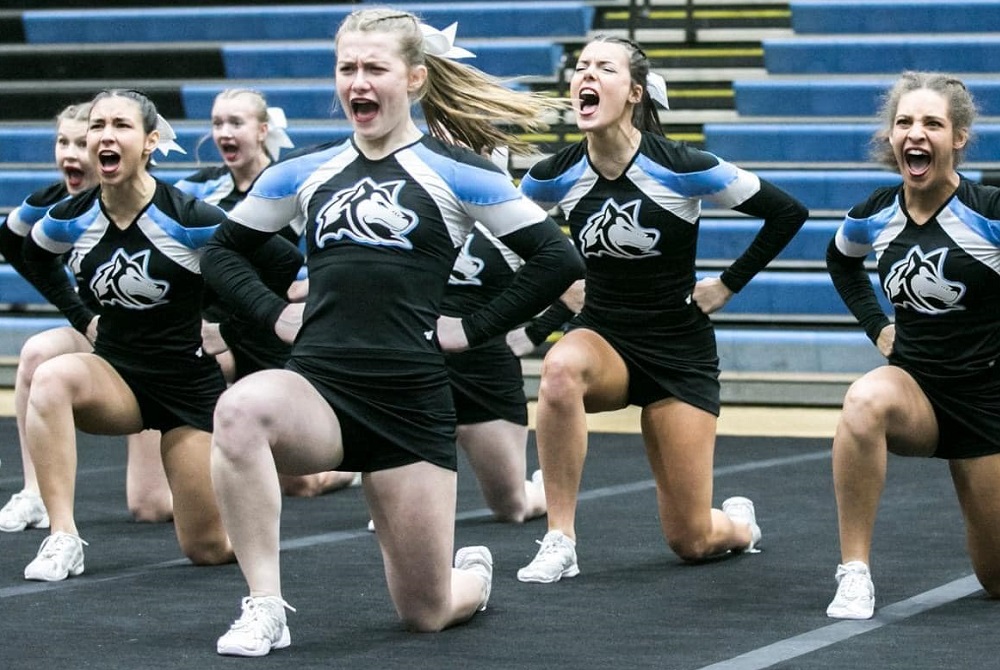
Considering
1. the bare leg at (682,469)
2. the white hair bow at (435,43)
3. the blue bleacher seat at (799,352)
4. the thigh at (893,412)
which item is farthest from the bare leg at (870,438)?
the blue bleacher seat at (799,352)

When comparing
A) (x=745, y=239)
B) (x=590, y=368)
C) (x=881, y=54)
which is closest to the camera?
(x=590, y=368)

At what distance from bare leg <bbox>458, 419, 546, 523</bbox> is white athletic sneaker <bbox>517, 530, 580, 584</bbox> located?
0.94 metres

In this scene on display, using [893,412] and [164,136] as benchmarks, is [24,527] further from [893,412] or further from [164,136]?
[893,412]

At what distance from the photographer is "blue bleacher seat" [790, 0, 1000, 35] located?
9812 mm

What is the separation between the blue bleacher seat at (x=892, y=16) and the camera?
9.81 meters

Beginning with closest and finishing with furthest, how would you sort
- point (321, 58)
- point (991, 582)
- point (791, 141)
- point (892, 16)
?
point (991, 582), point (791, 141), point (892, 16), point (321, 58)

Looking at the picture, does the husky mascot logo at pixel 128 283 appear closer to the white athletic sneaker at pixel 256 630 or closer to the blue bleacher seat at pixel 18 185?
the white athletic sneaker at pixel 256 630

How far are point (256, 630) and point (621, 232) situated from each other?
164 centimetres

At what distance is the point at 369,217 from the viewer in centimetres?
352

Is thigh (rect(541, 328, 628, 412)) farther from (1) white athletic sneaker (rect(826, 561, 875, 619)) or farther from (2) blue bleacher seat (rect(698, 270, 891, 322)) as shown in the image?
(2) blue bleacher seat (rect(698, 270, 891, 322))

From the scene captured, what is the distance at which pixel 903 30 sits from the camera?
32.6 ft

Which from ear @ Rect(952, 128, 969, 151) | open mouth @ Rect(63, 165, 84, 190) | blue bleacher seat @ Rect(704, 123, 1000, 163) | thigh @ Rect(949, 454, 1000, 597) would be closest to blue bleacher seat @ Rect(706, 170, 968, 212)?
blue bleacher seat @ Rect(704, 123, 1000, 163)

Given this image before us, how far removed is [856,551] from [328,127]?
6.84 m

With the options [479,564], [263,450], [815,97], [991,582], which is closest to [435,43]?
[263,450]
